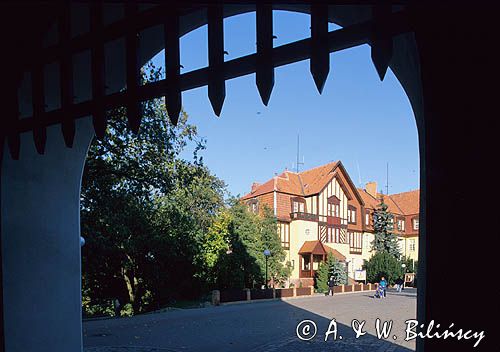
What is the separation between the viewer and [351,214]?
44.6 metres

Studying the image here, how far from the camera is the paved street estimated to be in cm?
1031

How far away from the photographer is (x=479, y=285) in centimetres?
141

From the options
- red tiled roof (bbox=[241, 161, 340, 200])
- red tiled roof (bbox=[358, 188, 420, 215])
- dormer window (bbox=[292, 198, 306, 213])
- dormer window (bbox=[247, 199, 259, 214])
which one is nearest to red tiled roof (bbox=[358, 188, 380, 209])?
red tiled roof (bbox=[358, 188, 420, 215])

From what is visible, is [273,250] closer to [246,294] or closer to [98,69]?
[246,294]

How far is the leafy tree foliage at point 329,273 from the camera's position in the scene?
34938mm

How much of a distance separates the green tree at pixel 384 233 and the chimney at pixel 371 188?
848 centimetres

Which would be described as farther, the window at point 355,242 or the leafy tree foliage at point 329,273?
the window at point 355,242

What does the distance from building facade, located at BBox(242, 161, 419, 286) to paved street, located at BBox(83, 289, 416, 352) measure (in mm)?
14961

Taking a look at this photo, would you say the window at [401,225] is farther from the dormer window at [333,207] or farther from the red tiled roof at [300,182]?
the red tiled roof at [300,182]

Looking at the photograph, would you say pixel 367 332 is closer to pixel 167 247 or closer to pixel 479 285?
pixel 167 247

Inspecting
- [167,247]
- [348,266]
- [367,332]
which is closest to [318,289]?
[348,266]

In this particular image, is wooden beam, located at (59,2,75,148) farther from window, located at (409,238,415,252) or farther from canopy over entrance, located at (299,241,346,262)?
window, located at (409,238,415,252)

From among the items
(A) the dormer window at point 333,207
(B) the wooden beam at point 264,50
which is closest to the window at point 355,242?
(A) the dormer window at point 333,207

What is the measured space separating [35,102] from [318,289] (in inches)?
1369
